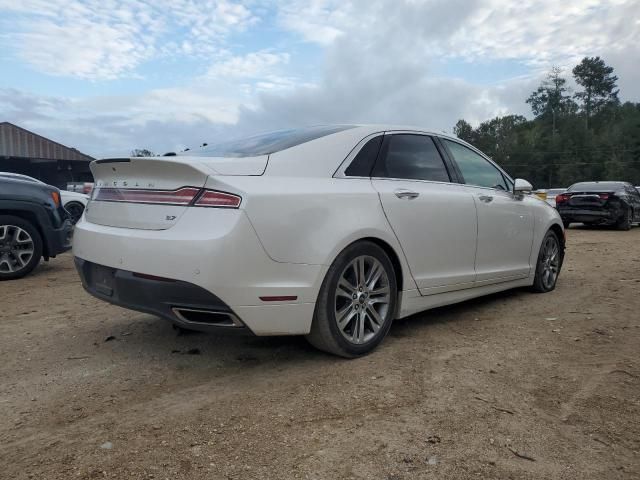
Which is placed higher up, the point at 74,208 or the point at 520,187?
the point at 520,187

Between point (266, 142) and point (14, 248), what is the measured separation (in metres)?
4.56

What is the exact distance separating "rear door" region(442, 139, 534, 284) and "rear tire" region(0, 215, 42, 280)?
5.17 meters

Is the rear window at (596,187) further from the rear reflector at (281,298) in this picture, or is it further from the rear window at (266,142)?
the rear reflector at (281,298)

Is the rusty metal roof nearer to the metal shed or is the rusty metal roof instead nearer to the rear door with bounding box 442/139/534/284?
the metal shed

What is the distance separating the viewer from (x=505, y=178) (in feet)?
17.4

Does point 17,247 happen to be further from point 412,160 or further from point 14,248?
point 412,160

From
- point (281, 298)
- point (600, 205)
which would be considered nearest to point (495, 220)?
point (281, 298)

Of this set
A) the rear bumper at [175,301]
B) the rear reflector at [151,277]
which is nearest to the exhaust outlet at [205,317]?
the rear bumper at [175,301]

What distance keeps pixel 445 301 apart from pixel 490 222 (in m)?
0.93

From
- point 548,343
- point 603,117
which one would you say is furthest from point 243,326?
point 603,117

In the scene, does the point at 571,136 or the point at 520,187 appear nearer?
the point at 520,187

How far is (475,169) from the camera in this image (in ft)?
16.0

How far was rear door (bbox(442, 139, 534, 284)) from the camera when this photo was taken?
15.2 ft

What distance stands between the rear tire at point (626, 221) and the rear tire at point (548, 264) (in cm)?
1041
